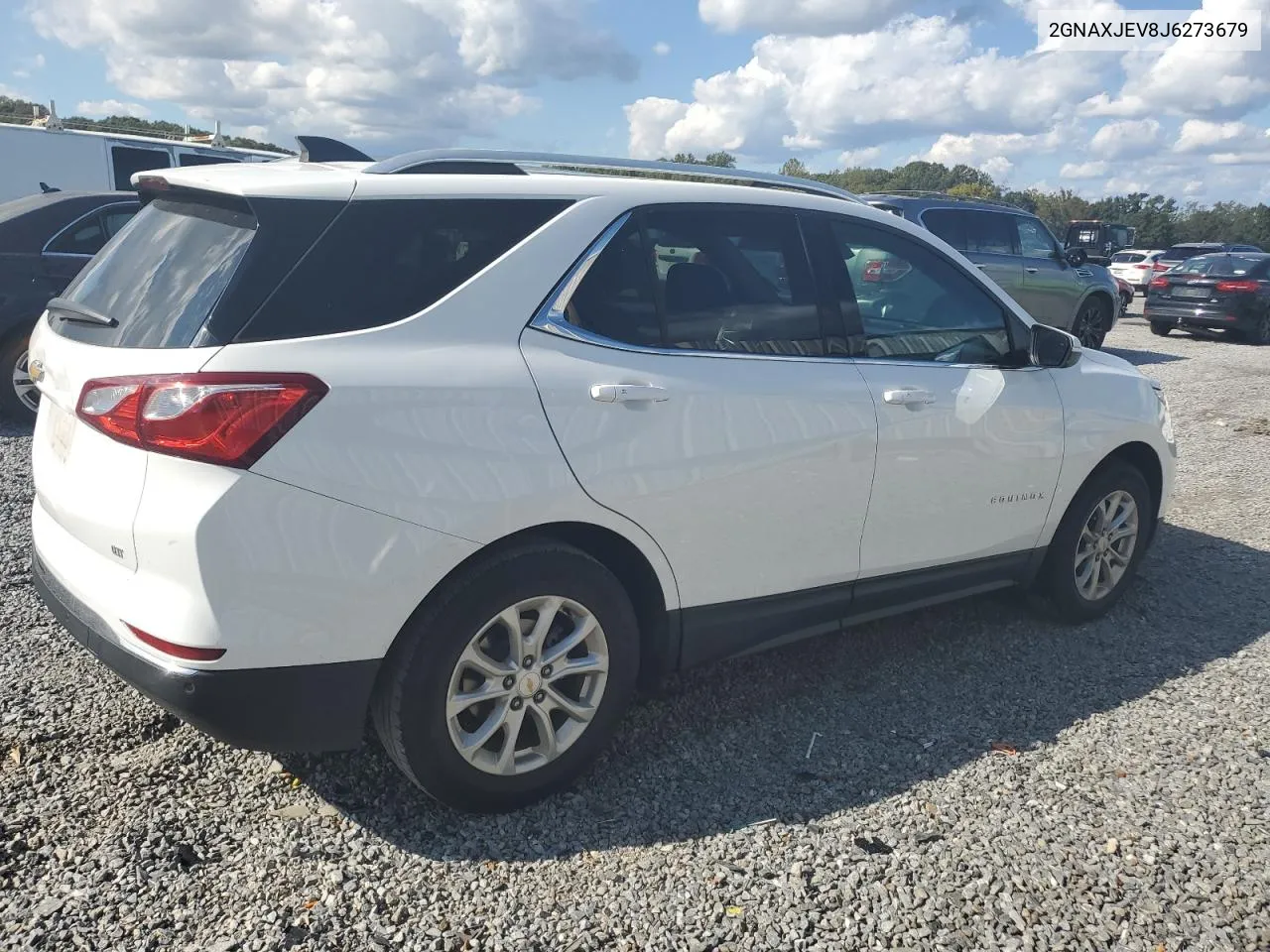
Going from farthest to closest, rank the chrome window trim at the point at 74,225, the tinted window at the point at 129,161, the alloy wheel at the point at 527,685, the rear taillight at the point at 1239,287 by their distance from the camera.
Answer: the rear taillight at the point at 1239,287 → the tinted window at the point at 129,161 → the chrome window trim at the point at 74,225 → the alloy wheel at the point at 527,685

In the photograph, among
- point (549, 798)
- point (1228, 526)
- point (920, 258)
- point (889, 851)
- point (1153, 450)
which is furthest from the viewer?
point (1228, 526)

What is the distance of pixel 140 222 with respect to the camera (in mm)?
3174

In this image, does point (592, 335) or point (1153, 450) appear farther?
point (1153, 450)

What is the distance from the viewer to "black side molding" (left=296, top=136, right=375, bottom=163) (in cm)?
343

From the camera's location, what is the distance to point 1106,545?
15.4 feet

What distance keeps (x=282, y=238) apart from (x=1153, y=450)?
157 inches

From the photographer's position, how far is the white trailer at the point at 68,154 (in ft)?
53.7

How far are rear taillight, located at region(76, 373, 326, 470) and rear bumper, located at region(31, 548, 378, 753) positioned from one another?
1.75 ft

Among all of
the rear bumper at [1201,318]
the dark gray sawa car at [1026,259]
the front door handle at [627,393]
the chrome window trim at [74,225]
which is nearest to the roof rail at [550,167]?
the front door handle at [627,393]

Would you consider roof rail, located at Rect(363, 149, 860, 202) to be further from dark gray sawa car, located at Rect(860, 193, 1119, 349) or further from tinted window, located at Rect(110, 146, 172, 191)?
tinted window, located at Rect(110, 146, 172, 191)

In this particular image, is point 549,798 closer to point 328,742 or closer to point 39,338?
point 328,742

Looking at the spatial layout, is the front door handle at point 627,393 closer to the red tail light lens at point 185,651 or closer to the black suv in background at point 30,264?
the red tail light lens at point 185,651

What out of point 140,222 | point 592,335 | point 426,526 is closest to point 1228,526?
point 592,335

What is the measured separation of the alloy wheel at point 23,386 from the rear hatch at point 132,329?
4941 millimetres
